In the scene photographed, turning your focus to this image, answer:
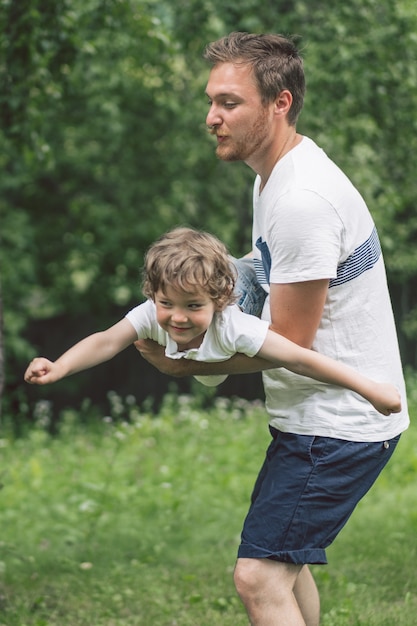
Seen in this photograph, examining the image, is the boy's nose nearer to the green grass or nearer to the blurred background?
the green grass

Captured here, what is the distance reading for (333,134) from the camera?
7930 millimetres

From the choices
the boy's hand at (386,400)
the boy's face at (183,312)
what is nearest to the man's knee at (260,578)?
the boy's hand at (386,400)

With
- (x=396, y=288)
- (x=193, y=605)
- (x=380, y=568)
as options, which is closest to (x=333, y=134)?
(x=396, y=288)

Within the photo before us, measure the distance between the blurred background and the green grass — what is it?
1.39 m

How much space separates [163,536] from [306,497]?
103 inches

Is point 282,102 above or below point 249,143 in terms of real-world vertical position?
above

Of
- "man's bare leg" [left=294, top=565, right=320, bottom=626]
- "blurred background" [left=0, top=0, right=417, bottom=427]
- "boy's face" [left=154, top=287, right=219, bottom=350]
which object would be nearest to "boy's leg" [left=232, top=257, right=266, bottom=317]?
"boy's face" [left=154, top=287, right=219, bottom=350]

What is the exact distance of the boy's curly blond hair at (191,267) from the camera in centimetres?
262

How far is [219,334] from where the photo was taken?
2688mm

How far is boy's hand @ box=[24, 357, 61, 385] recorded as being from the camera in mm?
2695

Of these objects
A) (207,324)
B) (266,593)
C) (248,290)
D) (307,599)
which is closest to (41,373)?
(207,324)

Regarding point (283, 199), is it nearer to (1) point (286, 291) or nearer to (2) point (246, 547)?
(1) point (286, 291)

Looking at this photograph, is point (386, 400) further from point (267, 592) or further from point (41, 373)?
point (41, 373)

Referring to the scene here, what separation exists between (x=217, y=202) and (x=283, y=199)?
872 centimetres
